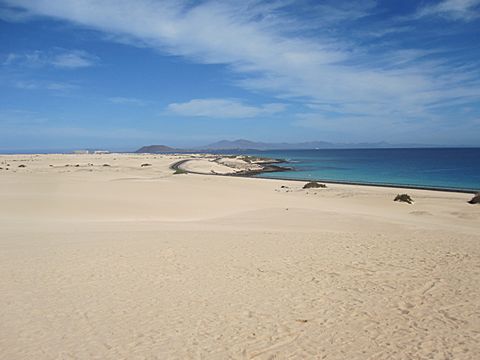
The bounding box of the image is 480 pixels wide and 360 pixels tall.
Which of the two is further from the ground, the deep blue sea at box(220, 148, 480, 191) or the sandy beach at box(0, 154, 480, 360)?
the deep blue sea at box(220, 148, 480, 191)

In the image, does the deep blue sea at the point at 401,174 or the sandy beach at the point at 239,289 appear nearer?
the sandy beach at the point at 239,289

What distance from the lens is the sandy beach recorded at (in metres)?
5.87

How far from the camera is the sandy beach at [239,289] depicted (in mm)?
5867

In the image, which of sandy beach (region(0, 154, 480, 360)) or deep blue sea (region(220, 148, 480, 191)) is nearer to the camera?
sandy beach (region(0, 154, 480, 360))

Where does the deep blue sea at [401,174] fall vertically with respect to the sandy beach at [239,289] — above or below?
above

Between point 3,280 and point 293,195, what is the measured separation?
23.0 m

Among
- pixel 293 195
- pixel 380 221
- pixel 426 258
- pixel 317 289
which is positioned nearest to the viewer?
pixel 317 289

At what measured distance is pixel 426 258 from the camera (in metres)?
10.8

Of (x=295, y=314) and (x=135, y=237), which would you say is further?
(x=135, y=237)

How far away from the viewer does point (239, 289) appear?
8.34 m

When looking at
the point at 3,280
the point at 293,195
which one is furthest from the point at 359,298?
the point at 293,195

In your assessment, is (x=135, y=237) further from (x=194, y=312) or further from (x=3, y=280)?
(x=194, y=312)

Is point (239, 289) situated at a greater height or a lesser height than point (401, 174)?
lesser

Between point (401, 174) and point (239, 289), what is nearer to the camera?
point (239, 289)
